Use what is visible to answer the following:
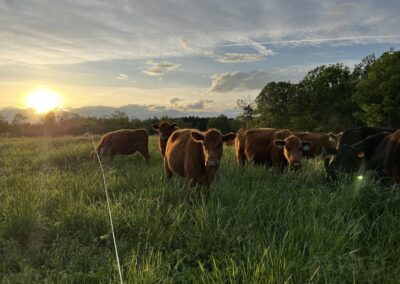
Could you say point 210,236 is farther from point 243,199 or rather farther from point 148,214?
point 243,199

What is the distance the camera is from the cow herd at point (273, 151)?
7.85m

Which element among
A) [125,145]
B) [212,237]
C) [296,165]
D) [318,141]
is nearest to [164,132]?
[125,145]

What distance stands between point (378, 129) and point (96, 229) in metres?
8.17

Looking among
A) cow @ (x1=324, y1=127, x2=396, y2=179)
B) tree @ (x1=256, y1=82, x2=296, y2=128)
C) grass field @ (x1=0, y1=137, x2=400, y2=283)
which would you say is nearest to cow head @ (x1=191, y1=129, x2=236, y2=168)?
grass field @ (x1=0, y1=137, x2=400, y2=283)

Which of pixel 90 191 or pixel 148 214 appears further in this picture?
pixel 90 191

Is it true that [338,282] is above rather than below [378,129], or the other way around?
below

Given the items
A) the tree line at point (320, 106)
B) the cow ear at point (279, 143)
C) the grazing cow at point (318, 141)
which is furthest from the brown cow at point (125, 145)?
the tree line at point (320, 106)

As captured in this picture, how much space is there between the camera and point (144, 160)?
14703 millimetres

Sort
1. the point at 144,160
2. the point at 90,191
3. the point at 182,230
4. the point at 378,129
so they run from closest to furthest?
the point at 182,230, the point at 90,191, the point at 378,129, the point at 144,160

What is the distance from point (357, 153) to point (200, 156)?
3948 mm

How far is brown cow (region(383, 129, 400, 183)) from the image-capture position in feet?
25.0

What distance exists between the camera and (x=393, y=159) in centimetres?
777

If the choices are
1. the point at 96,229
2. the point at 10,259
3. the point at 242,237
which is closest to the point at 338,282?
the point at 242,237

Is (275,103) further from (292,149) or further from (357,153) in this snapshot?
(357,153)
